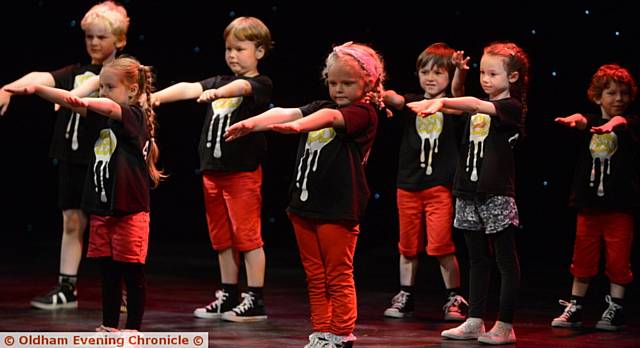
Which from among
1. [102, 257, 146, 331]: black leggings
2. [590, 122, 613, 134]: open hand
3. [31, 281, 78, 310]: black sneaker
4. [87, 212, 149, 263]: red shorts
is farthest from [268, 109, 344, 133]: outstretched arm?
[31, 281, 78, 310]: black sneaker

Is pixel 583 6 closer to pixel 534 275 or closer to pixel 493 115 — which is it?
pixel 534 275

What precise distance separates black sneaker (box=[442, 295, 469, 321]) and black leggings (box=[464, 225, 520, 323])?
1.30 feet

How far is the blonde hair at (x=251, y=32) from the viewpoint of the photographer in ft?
15.4

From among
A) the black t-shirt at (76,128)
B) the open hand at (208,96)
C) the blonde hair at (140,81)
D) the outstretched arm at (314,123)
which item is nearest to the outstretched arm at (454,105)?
the outstretched arm at (314,123)

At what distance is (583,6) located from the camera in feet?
19.3

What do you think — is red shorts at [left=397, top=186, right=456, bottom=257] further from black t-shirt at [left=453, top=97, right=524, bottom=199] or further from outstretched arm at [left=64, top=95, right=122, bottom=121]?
outstretched arm at [left=64, top=95, right=122, bottom=121]

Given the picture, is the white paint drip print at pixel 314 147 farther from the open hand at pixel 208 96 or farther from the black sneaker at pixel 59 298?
the black sneaker at pixel 59 298

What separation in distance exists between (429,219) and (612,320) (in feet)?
2.84

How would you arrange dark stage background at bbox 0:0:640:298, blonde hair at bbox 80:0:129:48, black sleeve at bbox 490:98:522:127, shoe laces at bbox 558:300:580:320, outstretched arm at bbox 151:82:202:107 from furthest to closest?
dark stage background at bbox 0:0:640:298 < blonde hair at bbox 80:0:129:48 < shoe laces at bbox 558:300:580:320 < outstretched arm at bbox 151:82:202:107 < black sleeve at bbox 490:98:522:127

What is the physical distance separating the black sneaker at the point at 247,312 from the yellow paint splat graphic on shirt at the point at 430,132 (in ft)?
3.02

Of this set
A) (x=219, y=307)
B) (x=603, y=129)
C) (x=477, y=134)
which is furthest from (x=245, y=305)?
(x=603, y=129)

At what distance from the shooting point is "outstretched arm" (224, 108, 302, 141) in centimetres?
355

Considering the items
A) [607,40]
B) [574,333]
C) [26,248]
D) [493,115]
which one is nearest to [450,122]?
[493,115]

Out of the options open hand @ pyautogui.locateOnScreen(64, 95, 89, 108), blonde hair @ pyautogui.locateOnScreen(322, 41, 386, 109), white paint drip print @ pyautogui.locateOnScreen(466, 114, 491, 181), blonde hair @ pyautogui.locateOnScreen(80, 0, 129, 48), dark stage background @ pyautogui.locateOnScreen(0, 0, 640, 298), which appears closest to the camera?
open hand @ pyautogui.locateOnScreen(64, 95, 89, 108)
